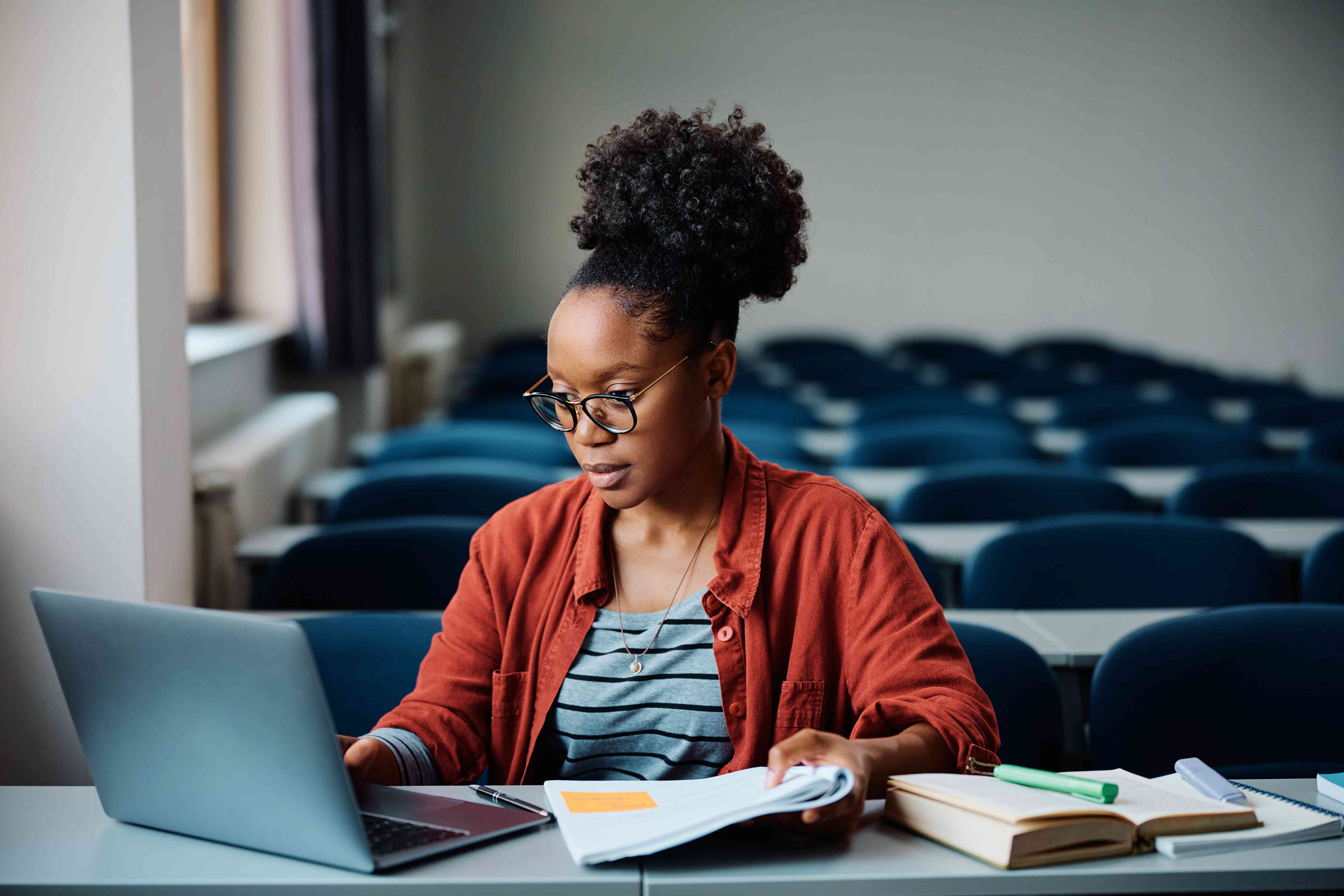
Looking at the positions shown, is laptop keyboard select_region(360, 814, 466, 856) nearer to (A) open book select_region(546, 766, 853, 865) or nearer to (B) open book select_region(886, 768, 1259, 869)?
(A) open book select_region(546, 766, 853, 865)

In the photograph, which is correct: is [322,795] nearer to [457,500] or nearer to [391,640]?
[391,640]

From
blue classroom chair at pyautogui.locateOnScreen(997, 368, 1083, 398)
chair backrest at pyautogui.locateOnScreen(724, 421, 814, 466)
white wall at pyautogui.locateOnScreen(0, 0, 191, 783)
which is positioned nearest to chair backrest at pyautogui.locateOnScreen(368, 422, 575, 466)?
chair backrest at pyautogui.locateOnScreen(724, 421, 814, 466)

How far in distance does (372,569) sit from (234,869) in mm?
1159

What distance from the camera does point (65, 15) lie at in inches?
65.5

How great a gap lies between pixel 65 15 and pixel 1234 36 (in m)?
8.74

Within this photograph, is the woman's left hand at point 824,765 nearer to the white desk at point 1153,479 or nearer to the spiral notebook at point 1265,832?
the spiral notebook at point 1265,832

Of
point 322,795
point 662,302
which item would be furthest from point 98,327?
point 322,795

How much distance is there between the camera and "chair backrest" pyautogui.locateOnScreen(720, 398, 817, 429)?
4676mm

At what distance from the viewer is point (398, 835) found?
1039mm

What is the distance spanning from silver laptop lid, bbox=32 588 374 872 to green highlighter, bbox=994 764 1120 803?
58 cm

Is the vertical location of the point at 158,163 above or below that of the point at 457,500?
above

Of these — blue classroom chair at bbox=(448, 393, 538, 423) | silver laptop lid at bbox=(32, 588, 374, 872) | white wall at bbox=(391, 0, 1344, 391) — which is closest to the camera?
silver laptop lid at bbox=(32, 588, 374, 872)

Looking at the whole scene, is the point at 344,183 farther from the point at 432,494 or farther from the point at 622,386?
the point at 622,386

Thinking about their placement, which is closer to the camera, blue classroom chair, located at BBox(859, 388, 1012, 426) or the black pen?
the black pen
